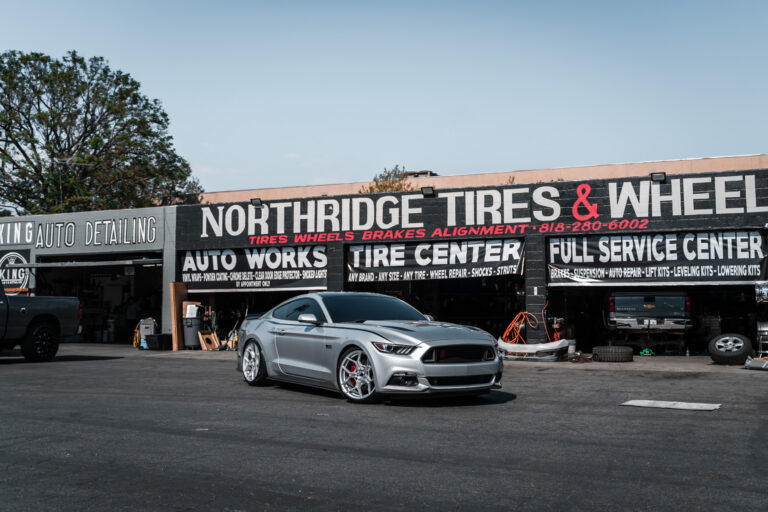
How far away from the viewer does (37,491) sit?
4.82m

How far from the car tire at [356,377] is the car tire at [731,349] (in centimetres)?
980

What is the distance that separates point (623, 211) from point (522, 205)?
8.49 feet

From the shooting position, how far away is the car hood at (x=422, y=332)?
8.81 metres

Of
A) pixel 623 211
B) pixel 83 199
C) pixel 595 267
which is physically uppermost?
pixel 83 199

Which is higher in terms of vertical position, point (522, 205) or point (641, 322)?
point (522, 205)

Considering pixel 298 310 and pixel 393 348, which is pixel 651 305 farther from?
pixel 393 348

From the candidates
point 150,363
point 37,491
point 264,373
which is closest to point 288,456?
point 37,491

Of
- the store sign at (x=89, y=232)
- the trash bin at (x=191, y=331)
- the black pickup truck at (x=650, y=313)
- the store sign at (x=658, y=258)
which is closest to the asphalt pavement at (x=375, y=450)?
the black pickup truck at (x=650, y=313)

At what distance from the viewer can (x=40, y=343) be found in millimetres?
16766

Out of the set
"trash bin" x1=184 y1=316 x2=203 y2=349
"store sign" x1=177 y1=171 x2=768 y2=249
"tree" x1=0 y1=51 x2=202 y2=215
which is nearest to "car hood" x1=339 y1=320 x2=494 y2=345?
"store sign" x1=177 y1=171 x2=768 y2=249

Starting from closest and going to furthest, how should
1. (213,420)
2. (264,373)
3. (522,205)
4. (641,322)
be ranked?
(213,420), (264,373), (641,322), (522,205)

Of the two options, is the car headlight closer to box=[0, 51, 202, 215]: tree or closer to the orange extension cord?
the orange extension cord

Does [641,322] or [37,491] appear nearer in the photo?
[37,491]

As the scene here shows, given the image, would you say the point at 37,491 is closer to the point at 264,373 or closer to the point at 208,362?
the point at 264,373
